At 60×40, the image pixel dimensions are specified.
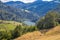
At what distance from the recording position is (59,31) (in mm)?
37938

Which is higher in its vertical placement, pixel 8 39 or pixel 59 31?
pixel 59 31

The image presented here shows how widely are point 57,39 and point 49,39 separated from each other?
1.41 meters

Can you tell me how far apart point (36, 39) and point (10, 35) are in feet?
58.1

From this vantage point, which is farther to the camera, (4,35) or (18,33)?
(4,35)

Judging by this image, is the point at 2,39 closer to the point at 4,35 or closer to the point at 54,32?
the point at 4,35

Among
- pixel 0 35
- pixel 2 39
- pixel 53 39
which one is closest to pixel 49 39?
pixel 53 39

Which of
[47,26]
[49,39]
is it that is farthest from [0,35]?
[49,39]

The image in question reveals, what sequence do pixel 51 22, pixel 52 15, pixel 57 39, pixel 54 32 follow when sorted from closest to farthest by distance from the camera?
pixel 57 39, pixel 54 32, pixel 51 22, pixel 52 15

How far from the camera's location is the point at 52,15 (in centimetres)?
5509

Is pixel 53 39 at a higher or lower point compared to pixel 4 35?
higher

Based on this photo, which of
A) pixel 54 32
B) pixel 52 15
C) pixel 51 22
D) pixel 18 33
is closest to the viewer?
pixel 54 32

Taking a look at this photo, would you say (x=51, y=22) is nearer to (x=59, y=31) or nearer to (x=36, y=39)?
(x=59, y=31)

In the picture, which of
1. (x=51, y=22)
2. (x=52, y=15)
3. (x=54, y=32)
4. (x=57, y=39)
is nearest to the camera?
(x=57, y=39)

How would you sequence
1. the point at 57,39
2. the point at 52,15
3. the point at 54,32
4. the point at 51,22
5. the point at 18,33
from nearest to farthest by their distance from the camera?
the point at 57,39 → the point at 54,32 → the point at 18,33 → the point at 51,22 → the point at 52,15
